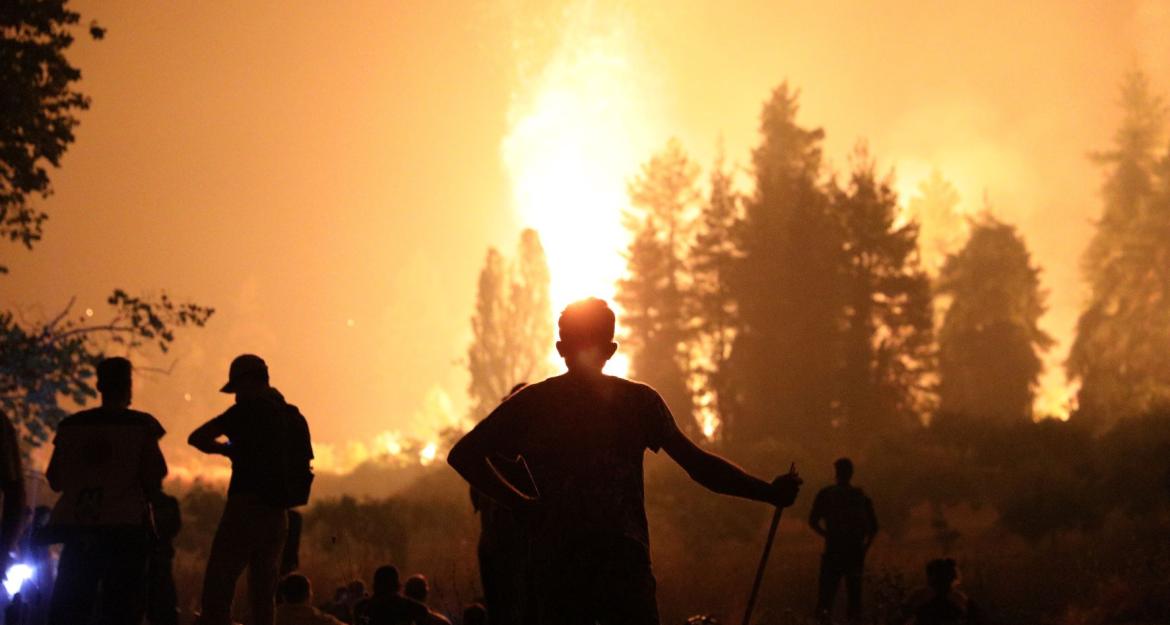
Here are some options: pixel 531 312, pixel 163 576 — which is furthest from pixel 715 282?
pixel 163 576

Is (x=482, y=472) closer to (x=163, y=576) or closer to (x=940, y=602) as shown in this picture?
(x=940, y=602)

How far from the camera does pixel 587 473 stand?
16.1ft

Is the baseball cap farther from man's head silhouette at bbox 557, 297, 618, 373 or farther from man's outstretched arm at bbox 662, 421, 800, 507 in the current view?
man's outstretched arm at bbox 662, 421, 800, 507

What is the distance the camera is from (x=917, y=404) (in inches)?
1791

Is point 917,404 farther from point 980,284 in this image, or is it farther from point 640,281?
point 640,281

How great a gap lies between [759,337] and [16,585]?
37708 millimetres

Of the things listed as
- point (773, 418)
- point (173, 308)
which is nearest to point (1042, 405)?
point (773, 418)

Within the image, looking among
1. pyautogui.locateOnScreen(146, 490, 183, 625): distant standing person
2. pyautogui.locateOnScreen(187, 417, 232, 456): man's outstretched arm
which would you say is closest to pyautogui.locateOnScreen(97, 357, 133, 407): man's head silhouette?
pyautogui.locateOnScreen(187, 417, 232, 456): man's outstretched arm

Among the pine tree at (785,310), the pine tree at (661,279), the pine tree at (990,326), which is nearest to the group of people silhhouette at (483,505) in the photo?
the pine tree at (785,310)

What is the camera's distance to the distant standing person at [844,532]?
1368 centimetres

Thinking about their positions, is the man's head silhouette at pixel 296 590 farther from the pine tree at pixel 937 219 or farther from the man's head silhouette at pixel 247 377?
the pine tree at pixel 937 219

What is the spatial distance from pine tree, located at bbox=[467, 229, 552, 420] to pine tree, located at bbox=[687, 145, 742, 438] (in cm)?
2791

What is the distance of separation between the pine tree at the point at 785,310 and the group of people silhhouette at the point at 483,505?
1134 inches

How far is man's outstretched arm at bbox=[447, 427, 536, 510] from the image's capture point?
498cm
